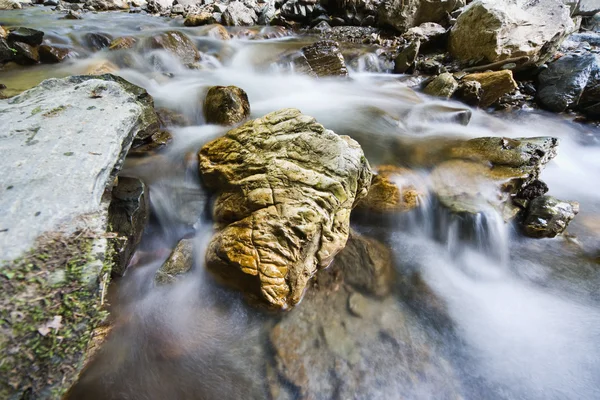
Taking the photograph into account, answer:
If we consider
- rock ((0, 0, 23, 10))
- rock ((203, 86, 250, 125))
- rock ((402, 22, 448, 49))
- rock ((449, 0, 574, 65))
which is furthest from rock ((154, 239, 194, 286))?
rock ((0, 0, 23, 10))

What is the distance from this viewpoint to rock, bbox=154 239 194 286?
286 cm

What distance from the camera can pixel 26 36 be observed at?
6.45 metres

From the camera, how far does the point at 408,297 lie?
9.95ft

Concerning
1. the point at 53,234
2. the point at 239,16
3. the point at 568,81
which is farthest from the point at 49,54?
the point at 568,81

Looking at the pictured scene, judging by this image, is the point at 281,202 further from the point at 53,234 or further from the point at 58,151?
the point at 58,151

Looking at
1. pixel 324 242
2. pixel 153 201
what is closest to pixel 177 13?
pixel 153 201

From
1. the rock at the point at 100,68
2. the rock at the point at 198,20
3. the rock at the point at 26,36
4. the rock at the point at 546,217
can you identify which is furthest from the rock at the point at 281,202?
the rock at the point at 198,20

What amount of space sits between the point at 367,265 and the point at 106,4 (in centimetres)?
2055

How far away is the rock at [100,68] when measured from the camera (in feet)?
18.8

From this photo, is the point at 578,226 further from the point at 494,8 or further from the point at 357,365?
the point at 494,8

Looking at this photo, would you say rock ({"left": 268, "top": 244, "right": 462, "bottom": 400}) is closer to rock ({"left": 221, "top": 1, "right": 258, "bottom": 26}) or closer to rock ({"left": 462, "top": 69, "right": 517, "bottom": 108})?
rock ({"left": 462, "top": 69, "right": 517, "bottom": 108})

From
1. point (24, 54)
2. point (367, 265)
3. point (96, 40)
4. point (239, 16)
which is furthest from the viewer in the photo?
point (239, 16)

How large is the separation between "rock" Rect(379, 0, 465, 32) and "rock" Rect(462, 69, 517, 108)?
5.37m

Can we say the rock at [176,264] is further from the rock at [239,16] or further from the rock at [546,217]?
the rock at [239,16]
